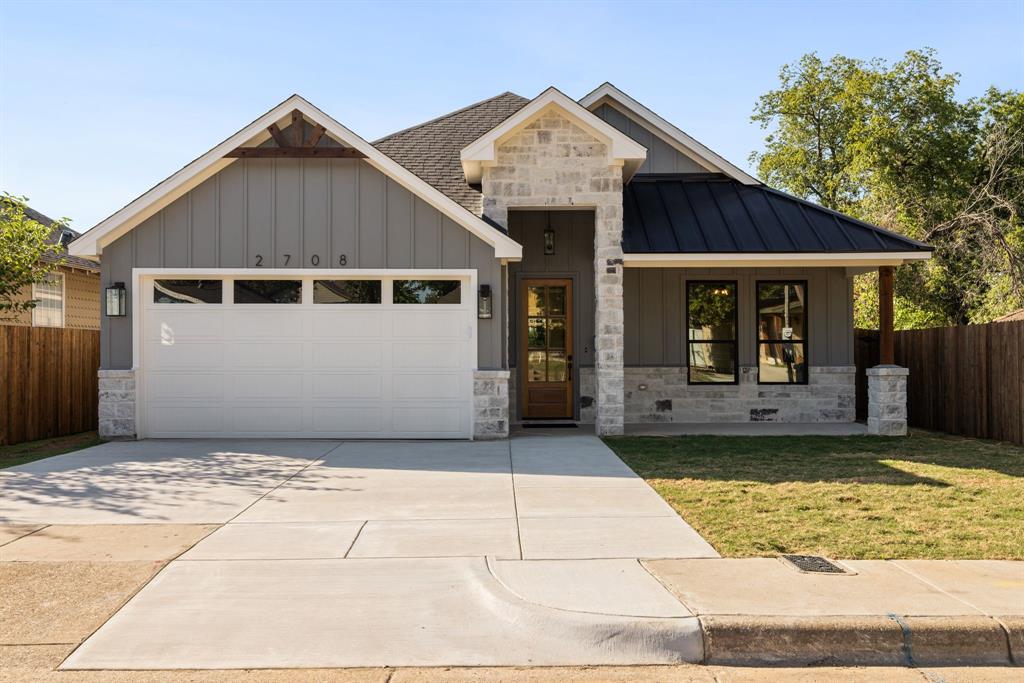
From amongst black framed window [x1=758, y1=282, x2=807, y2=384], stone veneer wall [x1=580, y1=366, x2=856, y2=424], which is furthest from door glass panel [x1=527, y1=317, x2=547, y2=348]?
black framed window [x1=758, y1=282, x2=807, y2=384]

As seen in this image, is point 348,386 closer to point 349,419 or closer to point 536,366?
point 349,419

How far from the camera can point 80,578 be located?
5176 millimetres

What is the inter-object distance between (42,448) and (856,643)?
1149 cm

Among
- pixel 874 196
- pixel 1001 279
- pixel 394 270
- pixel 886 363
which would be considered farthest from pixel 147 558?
pixel 874 196

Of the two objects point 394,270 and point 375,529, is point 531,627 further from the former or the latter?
point 394,270

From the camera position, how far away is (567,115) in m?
12.3

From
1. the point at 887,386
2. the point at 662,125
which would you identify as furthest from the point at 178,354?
the point at 887,386

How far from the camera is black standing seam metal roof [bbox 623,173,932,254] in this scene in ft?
41.0

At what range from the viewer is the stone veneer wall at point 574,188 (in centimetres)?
1248

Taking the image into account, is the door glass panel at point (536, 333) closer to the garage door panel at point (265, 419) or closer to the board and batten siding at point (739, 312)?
the board and batten siding at point (739, 312)

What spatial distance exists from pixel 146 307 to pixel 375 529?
7443mm

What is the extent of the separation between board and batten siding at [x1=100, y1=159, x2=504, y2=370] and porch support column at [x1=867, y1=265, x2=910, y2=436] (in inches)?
241

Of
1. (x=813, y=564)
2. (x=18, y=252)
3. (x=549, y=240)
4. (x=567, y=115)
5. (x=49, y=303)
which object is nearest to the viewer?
(x=813, y=564)

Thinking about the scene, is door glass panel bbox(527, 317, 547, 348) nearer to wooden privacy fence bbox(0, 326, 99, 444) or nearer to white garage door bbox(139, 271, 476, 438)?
white garage door bbox(139, 271, 476, 438)
